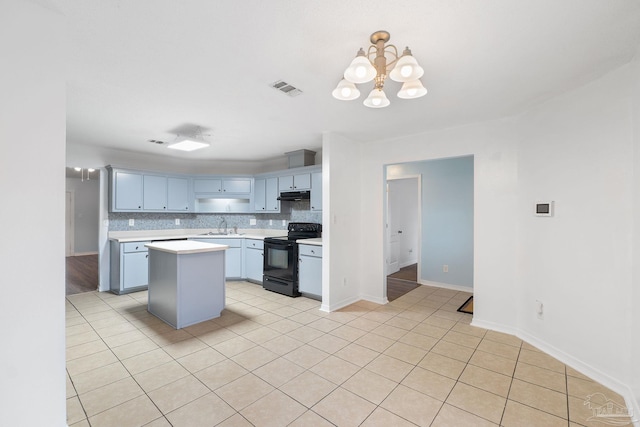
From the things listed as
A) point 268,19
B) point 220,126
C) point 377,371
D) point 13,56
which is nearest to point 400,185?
point 220,126

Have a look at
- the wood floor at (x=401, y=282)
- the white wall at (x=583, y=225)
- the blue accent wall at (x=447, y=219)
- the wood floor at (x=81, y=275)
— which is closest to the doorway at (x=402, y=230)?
the wood floor at (x=401, y=282)

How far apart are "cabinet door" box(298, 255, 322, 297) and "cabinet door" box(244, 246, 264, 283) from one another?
3.45 ft

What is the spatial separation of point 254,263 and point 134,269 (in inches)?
75.8

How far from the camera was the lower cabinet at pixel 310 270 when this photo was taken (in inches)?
165

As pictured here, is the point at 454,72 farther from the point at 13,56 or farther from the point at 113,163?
the point at 113,163

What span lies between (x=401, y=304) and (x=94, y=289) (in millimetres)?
5111

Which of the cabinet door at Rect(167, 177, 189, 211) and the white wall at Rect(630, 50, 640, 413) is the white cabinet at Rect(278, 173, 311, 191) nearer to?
the cabinet door at Rect(167, 177, 189, 211)

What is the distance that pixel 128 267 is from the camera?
4.58 metres

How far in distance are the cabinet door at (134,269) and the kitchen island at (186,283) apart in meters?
1.17

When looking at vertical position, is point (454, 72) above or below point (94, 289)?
above

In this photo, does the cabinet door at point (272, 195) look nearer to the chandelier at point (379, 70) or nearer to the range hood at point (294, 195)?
the range hood at point (294, 195)

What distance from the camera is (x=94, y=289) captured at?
16.0ft

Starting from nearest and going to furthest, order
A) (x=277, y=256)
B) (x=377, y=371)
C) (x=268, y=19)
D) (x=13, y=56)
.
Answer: (x=13, y=56), (x=268, y=19), (x=377, y=371), (x=277, y=256)

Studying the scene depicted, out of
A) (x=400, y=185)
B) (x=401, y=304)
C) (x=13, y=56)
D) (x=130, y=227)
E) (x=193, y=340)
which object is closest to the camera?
(x=13, y=56)
